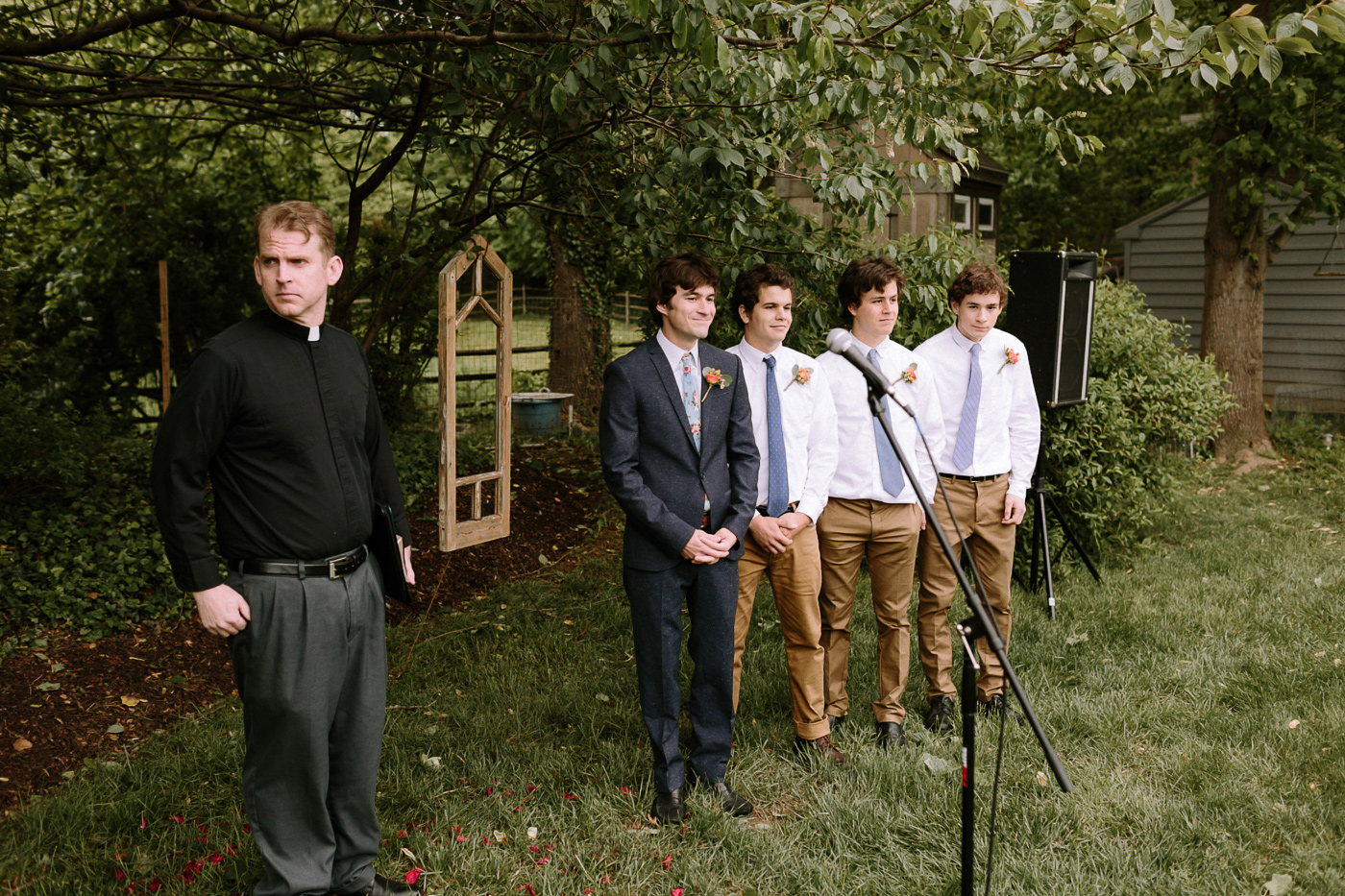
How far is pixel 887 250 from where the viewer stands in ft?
16.2

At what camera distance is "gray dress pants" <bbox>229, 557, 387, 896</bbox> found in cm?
279

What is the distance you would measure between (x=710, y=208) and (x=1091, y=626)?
3328mm

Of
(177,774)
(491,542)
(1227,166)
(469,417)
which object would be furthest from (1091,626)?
(469,417)

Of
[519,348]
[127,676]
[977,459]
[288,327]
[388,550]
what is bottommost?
[127,676]

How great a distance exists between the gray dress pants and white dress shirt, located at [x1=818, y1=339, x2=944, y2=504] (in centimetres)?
213

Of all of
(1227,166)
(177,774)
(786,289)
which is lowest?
(177,774)

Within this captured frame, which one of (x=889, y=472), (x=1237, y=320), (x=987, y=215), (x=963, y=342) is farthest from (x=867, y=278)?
(x=987, y=215)

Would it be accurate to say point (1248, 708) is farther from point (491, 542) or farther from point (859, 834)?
point (491, 542)

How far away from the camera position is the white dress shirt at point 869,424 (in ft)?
13.7

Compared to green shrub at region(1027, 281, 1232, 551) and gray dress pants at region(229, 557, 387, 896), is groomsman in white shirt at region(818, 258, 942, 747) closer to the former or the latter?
gray dress pants at region(229, 557, 387, 896)

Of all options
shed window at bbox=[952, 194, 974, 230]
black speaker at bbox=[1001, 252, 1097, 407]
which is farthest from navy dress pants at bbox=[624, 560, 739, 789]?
shed window at bbox=[952, 194, 974, 230]

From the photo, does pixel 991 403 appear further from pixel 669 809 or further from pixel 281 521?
pixel 281 521

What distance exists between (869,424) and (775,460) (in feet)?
1.81

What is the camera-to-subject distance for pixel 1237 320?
10766 mm
